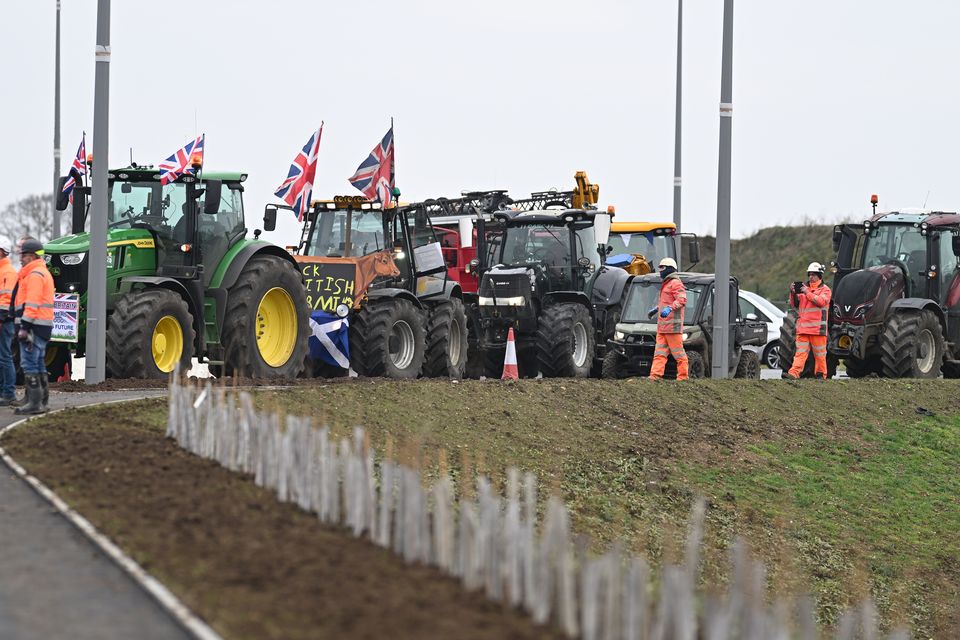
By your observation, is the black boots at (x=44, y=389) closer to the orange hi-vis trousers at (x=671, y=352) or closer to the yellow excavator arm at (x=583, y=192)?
the orange hi-vis trousers at (x=671, y=352)

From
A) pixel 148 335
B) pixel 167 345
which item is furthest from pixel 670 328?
pixel 148 335

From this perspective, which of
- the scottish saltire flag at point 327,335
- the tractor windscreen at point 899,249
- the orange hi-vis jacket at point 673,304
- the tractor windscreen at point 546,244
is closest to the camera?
the scottish saltire flag at point 327,335

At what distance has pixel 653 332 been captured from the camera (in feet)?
76.0

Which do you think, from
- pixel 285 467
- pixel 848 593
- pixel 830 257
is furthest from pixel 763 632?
pixel 830 257

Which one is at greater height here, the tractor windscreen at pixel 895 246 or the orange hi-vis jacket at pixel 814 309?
the tractor windscreen at pixel 895 246

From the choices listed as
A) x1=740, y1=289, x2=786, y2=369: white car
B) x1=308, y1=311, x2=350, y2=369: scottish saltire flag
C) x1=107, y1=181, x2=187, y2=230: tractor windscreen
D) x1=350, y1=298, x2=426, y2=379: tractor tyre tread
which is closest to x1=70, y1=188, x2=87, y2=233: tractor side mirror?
x1=107, y1=181, x2=187, y2=230: tractor windscreen

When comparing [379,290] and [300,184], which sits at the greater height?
[300,184]

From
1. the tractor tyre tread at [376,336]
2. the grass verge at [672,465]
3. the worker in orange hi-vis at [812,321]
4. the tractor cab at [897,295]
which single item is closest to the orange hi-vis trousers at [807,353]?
the worker in orange hi-vis at [812,321]

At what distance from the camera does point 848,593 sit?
45.7ft

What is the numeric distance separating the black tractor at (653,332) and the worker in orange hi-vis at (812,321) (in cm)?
90

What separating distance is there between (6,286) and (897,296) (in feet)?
52.2

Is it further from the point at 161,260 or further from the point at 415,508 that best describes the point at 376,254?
the point at 415,508

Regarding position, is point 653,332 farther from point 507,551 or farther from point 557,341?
point 507,551

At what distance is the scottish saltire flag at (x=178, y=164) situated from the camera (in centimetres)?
1831
